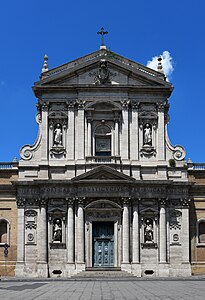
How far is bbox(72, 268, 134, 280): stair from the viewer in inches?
1521

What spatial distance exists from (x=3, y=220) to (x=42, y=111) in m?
8.25

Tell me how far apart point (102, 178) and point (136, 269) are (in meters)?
6.59

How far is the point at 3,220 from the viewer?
143 ft

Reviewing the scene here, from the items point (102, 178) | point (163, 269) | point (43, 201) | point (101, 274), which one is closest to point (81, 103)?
point (102, 178)

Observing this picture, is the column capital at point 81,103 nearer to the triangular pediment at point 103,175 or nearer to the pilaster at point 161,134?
the triangular pediment at point 103,175

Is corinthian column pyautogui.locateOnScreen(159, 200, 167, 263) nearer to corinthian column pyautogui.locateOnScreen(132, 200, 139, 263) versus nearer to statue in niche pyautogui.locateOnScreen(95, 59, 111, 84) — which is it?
corinthian column pyautogui.locateOnScreen(132, 200, 139, 263)

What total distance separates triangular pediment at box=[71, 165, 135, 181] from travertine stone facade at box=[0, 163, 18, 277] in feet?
16.2

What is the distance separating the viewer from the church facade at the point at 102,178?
4194 cm

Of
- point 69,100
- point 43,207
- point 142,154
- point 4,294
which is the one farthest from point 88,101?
point 4,294

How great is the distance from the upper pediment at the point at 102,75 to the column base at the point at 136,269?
12.7 m

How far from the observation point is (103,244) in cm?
4244

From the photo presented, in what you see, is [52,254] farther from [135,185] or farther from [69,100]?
[69,100]

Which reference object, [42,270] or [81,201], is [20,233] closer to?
[42,270]

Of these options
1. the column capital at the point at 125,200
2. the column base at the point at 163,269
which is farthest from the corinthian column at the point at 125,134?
the column base at the point at 163,269
